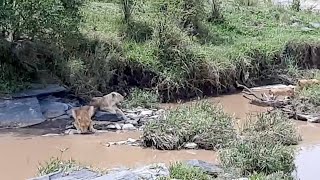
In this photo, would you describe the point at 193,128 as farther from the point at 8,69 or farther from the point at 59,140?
the point at 8,69

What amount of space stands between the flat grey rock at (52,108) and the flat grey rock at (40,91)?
210 millimetres

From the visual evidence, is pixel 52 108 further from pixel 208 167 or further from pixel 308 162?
pixel 308 162

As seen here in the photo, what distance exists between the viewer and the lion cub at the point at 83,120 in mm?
10680

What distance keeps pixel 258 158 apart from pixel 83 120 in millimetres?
3868

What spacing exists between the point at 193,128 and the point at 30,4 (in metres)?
4.01

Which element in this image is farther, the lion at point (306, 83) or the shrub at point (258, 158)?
the lion at point (306, 83)

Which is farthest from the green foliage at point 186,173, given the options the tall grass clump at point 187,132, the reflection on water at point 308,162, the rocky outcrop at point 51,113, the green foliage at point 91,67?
the green foliage at point 91,67

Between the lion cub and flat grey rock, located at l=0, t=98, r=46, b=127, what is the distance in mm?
712

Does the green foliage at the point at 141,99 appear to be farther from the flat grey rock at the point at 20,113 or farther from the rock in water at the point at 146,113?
the flat grey rock at the point at 20,113

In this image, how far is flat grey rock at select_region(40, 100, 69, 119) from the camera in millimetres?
11414

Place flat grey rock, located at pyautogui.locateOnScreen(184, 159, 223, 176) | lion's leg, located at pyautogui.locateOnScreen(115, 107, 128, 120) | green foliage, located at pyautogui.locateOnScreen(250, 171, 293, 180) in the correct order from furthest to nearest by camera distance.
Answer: lion's leg, located at pyautogui.locateOnScreen(115, 107, 128, 120), flat grey rock, located at pyautogui.locateOnScreen(184, 159, 223, 176), green foliage, located at pyautogui.locateOnScreen(250, 171, 293, 180)

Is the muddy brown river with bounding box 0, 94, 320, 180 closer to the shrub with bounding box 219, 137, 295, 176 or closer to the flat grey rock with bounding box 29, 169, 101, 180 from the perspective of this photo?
the shrub with bounding box 219, 137, 295, 176

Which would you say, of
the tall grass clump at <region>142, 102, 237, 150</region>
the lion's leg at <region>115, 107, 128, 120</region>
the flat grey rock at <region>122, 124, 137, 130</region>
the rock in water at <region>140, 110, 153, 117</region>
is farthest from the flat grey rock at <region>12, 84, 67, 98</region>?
the tall grass clump at <region>142, 102, 237, 150</region>

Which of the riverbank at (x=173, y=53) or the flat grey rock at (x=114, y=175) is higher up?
→ the riverbank at (x=173, y=53)
